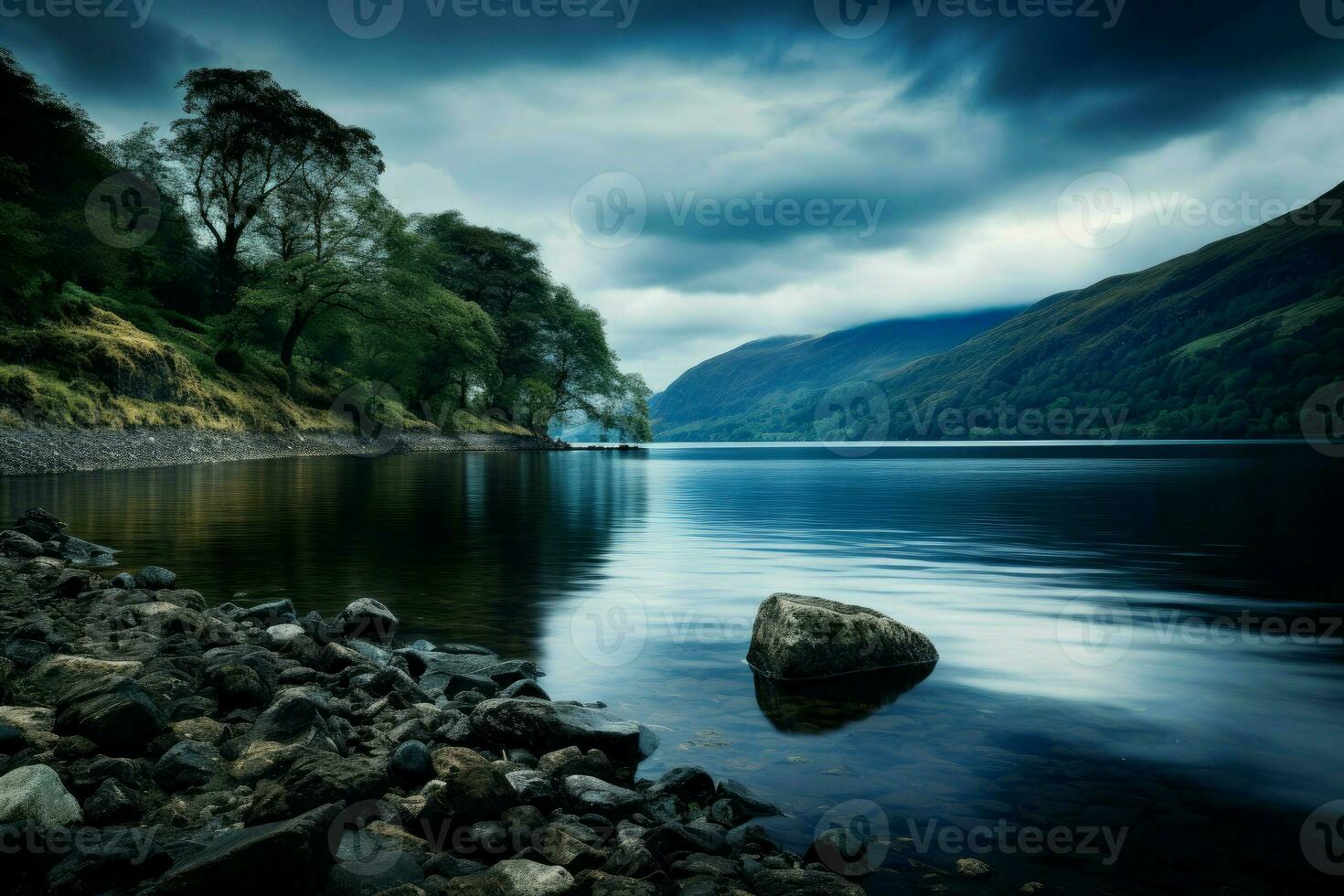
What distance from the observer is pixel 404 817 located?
5457 mm

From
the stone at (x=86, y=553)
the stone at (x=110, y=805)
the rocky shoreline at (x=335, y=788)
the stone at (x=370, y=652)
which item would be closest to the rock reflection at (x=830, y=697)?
the rocky shoreline at (x=335, y=788)

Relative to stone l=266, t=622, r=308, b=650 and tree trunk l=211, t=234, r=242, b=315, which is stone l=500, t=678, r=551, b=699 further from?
tree trunk l=211, t=234, r=242, b=315

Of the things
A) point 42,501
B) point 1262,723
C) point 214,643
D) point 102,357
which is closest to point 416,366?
point 102,357

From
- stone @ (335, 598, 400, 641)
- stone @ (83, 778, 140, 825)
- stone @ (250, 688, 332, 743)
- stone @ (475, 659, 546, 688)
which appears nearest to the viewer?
stone @ (83, 778, 140, 825)

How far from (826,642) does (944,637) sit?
10.1 ft

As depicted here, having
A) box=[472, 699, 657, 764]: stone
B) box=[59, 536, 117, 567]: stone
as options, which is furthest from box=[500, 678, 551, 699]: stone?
box=[59, 536, 117, 567]: stone

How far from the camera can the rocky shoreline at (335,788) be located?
4598 mm

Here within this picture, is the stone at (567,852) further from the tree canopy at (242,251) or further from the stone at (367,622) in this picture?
the tree canopy at (242,251)

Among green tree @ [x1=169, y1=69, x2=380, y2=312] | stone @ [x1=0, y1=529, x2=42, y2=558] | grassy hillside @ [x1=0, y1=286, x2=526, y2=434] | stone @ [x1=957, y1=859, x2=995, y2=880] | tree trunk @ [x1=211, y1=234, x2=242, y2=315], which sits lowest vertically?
stone @ [x1=957, y1=859, x2=995, y2=880]

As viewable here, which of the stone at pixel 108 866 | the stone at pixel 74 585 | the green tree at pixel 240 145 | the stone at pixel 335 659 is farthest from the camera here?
the green tree at pixel 240 145

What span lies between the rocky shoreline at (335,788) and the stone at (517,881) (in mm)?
11

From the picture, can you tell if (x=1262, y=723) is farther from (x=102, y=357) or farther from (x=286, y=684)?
(x=102, y=357)

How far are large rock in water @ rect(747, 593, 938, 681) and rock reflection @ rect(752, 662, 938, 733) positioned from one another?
137mm

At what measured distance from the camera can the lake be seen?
588cm
